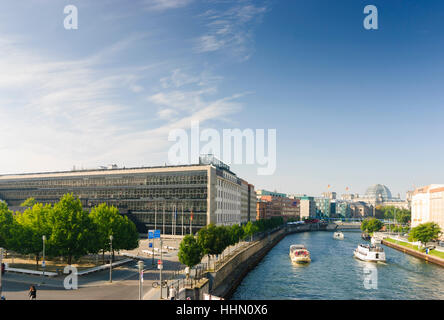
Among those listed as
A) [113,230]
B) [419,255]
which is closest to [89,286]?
[113,230]

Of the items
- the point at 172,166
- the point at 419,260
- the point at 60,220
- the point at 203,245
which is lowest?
the point at 419,260

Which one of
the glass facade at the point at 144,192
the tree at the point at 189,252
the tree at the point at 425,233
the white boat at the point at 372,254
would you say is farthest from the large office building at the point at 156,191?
the tree at the point at 425,233

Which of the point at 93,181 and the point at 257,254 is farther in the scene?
the point at 93,181

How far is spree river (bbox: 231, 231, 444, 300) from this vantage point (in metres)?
56.9

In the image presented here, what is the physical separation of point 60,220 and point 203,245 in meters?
21.4

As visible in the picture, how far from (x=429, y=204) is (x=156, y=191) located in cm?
11348

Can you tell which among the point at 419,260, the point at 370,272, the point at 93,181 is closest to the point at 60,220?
the point at 370,272

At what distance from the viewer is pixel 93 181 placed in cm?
12925

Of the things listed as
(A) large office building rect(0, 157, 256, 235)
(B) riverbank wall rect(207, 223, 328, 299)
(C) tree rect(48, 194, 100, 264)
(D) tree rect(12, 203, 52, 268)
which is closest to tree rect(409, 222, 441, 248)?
(B) riverbank wall rect(207, 223, 328, 299)

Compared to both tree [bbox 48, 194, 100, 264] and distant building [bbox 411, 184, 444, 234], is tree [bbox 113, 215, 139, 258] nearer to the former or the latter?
tree [bbox 48, 194, 100, 264]

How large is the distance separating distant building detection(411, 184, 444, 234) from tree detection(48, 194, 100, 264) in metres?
131
